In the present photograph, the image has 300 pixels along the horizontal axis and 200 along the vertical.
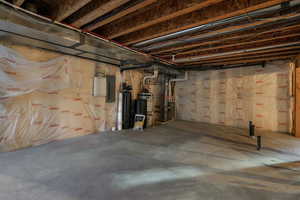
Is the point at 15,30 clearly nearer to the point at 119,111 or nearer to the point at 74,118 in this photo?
the point at 74,118

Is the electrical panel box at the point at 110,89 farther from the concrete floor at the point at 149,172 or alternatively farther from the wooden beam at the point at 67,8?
the wooden beam at the point at 67,8

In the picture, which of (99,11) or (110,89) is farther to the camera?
(110,89)

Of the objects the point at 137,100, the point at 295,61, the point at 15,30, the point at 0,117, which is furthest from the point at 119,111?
the point at 295,61

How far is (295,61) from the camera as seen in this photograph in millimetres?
3924

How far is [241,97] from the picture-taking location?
16.0ft

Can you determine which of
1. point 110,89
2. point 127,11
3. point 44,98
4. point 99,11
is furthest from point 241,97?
point 44,98

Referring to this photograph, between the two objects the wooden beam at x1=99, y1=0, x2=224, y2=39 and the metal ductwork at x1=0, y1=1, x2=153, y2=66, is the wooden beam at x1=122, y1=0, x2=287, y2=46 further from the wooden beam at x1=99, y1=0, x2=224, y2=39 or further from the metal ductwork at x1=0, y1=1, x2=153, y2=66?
the metal ductwork at x1=0, y1=1, x2=153, y2=66

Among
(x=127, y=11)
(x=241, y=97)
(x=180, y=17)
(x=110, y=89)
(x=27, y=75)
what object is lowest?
(x=241, y=97)

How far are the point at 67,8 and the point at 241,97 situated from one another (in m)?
5.46

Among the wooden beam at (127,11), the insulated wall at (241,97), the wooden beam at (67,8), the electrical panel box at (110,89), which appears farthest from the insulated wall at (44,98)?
the insulated wall at (241,97)

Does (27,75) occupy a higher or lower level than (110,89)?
higher

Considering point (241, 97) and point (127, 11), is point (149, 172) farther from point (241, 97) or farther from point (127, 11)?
point (241, 97)

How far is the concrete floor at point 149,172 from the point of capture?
147 cm

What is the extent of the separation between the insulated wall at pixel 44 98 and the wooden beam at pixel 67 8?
1348 mm
